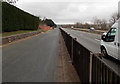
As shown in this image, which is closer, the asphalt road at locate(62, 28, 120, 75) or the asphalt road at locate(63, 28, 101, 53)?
the asphalt road at locate(62, 28, 120, 75)

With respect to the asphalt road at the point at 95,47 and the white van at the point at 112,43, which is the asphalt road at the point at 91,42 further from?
the white van at the point at 112,43

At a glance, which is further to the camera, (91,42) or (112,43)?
(91,42)

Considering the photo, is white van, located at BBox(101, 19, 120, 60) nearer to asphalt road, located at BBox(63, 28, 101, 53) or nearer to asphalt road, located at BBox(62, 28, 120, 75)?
asphalt road, located at BBox(62, 28, 120, 75)

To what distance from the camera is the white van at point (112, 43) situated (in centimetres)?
799

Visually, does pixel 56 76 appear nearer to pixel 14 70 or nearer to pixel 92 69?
pixel 14 70

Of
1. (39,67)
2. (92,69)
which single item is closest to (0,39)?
(39,67)

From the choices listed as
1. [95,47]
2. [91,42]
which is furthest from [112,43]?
[91,42]

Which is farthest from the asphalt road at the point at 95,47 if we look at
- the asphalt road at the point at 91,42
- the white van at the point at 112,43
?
the white van at the point at 112,43

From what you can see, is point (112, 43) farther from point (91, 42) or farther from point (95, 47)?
point (91, 42)

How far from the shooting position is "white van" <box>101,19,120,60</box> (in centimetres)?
799

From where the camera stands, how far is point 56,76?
629 cm

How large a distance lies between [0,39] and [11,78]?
12.3 meters

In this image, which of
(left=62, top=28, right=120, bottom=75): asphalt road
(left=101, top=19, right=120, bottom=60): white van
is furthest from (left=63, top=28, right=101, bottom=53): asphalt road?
(left=101, top=19, right=120, bottom=60): white van

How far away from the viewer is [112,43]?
8.55 meters
